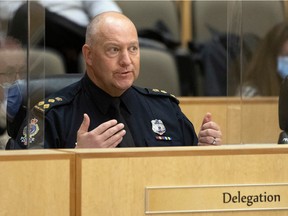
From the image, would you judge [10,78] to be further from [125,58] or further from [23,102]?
[125,58]

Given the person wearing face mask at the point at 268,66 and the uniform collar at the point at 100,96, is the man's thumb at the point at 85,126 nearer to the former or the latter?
the uniform collar at the point at 100,96

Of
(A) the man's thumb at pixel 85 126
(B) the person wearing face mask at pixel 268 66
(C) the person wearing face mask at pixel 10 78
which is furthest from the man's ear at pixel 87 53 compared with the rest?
(C) the person wearing face mask at pixel 10 78

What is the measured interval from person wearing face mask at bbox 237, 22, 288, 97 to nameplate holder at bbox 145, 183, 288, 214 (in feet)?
3.25

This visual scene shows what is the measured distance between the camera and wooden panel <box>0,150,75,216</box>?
1.94m

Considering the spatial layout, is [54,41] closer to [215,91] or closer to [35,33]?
[215,91]

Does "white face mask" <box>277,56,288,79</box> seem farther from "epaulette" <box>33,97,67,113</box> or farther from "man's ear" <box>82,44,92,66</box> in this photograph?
"epaulette" <box>33,97,67,113</box>

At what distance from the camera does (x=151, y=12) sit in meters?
4.25

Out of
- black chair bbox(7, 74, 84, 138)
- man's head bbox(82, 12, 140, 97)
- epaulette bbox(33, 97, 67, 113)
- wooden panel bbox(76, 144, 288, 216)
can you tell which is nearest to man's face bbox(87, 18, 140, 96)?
man's head bbox(82, 12, 140, 97)

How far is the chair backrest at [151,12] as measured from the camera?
4230 millimetres

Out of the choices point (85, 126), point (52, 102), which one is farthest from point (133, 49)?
point (85, 126)

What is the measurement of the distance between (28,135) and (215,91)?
80.3 inches

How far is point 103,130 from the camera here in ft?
7.86

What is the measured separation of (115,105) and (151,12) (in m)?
1.58

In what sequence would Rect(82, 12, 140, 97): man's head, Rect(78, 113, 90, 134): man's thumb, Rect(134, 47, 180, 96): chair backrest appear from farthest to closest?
Rect(134, 47, 180, 96): chair backrest, Rect(82, 12, 140, 97): man's head, Rect(78, 113, 90, 134): man's thumb
